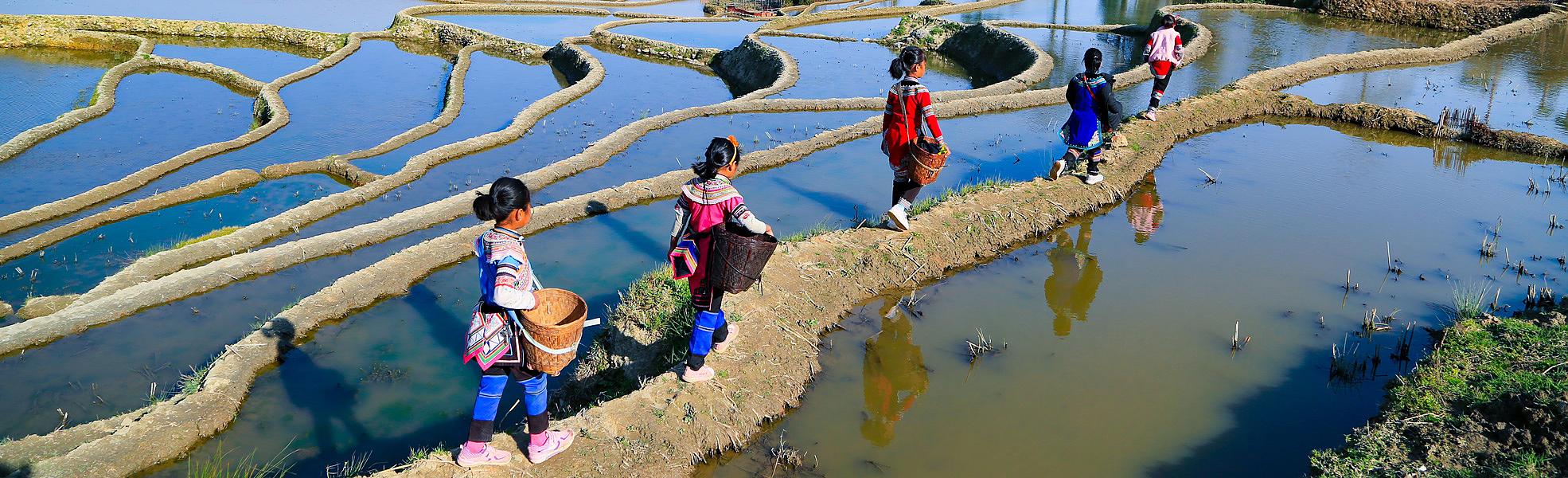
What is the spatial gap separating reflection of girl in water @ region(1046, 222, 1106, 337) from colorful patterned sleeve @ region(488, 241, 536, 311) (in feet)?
12.2

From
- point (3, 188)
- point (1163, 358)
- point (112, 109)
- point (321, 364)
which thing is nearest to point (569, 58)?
point (112, 109)

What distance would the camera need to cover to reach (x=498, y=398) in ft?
13.3

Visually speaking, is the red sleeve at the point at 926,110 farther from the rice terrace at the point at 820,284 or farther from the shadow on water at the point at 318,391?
the shadow on water at the point at 318,391

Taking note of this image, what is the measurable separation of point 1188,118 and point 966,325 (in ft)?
21.1

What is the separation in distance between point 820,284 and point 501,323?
9.70ft

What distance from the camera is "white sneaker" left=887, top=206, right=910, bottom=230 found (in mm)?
7113

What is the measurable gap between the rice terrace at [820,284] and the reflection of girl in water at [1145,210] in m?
0.05

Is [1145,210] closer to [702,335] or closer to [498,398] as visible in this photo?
[702,335]

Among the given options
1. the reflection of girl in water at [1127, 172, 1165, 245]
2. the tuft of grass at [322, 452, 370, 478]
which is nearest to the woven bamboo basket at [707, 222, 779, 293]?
the tuft of grass at [322, 452, 370, 478]

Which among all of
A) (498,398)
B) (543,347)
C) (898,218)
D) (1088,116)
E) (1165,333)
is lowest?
(1165,333)

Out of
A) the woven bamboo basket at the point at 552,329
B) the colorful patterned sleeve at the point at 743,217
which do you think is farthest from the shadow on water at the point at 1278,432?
the woven bamboo basket at the point at 552,329

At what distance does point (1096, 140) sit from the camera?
8.41 m

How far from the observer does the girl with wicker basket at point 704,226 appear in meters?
4.59

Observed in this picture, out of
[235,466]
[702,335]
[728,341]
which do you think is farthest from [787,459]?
[235,466]
